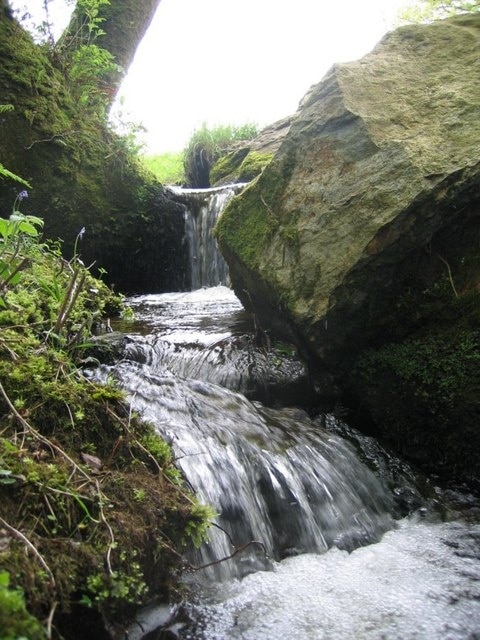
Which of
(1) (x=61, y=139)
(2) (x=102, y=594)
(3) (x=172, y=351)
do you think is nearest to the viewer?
(2) (x=102, y=594)

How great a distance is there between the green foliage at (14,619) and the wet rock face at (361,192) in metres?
2.77

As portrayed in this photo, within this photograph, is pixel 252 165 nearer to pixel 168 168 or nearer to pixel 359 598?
pixel 168 168

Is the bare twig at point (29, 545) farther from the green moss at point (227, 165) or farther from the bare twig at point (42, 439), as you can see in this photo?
the green moss at point (227, 165)

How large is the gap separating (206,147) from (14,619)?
39.2ft

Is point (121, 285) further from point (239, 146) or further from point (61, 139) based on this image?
point (239, 146)

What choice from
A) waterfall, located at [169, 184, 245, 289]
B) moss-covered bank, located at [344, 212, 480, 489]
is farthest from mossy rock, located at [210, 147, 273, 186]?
moss-covered bank, located at [344, 212, 480, 489]

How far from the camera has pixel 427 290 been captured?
12.2 feet

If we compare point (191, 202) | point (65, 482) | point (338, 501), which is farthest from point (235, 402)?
point (191, 202)

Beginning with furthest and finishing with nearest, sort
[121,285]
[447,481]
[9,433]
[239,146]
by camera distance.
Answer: [239,146], [121,285], [447,481], [9,433]

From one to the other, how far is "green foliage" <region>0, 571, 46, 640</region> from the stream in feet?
1.86

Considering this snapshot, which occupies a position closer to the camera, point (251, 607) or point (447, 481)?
point (251, 607)

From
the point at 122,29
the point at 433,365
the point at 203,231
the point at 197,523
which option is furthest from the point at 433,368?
the point at 122,29

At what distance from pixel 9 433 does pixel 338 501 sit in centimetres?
185

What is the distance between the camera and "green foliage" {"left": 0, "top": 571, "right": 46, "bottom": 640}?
113 cm
